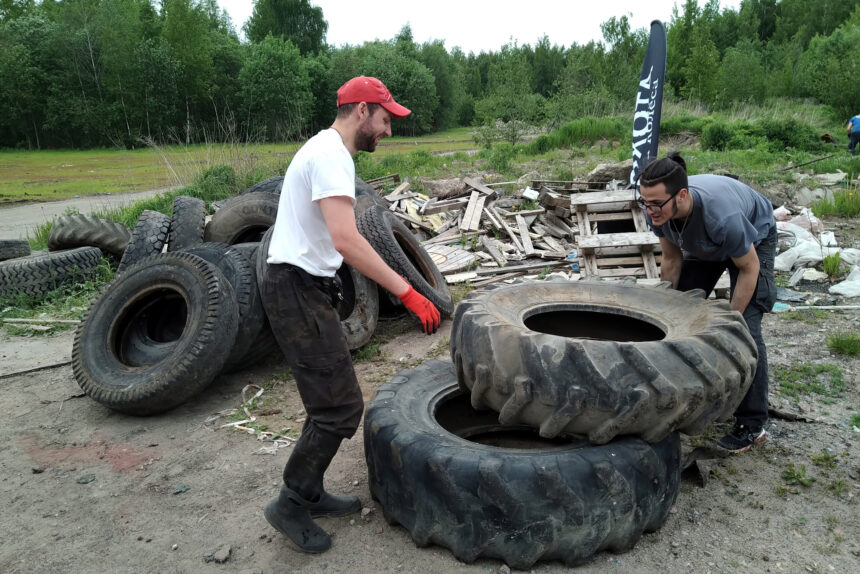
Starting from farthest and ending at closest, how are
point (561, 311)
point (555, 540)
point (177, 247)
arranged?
1. point (177, 247)
2. point (561, 311)
3. point (555, 540)

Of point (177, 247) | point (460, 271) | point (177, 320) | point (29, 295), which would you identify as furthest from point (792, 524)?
point (29, 295)

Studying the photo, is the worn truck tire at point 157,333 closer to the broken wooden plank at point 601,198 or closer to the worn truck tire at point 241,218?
the worn truck tire at point 241,218

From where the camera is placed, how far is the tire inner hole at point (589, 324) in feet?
12.1

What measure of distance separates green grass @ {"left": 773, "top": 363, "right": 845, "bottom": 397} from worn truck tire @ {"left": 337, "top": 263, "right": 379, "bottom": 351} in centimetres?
366

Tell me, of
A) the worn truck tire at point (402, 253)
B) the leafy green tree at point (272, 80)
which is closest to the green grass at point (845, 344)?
the worn truck tire at point (402, 253)

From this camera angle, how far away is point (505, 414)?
9.09ft

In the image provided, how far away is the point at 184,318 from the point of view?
19.0ft

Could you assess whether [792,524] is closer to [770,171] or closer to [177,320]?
[177,320]

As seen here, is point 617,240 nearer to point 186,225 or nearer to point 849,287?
point 849,287

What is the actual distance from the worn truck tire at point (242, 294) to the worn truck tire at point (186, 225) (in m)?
1.42

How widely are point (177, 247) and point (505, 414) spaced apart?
5.49 meters

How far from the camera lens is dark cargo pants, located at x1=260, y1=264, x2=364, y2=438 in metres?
2.71

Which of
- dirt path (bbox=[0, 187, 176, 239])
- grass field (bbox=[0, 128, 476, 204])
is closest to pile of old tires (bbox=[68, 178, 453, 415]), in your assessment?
grass field (bbox=[0, 128, 476, 204])

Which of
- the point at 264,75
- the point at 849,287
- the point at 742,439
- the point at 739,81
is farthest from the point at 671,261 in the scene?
the point at 264,75
